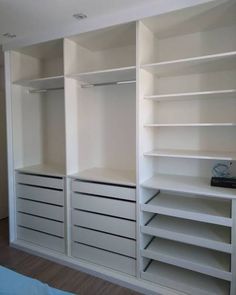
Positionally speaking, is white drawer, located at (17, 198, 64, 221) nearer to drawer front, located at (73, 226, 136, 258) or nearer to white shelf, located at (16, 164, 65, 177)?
drawer front, located at (73, 226, 136, 258)

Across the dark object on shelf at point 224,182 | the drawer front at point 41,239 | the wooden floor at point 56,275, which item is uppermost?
the dark object on shelf at point 224,182

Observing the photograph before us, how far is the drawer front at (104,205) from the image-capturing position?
7.43 feet

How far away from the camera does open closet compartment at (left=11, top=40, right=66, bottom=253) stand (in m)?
2.71

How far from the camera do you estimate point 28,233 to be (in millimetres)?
2926

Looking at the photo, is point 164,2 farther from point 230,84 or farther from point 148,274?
point 148,274

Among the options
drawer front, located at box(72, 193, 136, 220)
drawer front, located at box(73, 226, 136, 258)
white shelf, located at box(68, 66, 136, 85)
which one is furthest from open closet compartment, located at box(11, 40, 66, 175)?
drawer front, located at box(73, 226, 136, 258)

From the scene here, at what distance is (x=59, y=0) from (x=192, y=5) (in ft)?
3.43

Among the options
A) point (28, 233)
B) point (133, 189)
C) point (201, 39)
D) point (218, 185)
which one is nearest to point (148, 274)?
point (133, 189)

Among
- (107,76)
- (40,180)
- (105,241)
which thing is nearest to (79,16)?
(107,76)

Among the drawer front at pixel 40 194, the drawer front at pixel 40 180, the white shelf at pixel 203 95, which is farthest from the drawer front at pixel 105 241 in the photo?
the white shelf at pixel 203 95

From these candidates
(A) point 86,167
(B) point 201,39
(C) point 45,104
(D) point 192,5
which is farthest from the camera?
(C) point 45,104

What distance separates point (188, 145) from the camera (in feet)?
8.16

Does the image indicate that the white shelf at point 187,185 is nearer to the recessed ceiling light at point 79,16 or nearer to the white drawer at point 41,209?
the white drawer at point 41,209

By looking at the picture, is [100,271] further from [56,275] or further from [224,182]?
[224,182]
